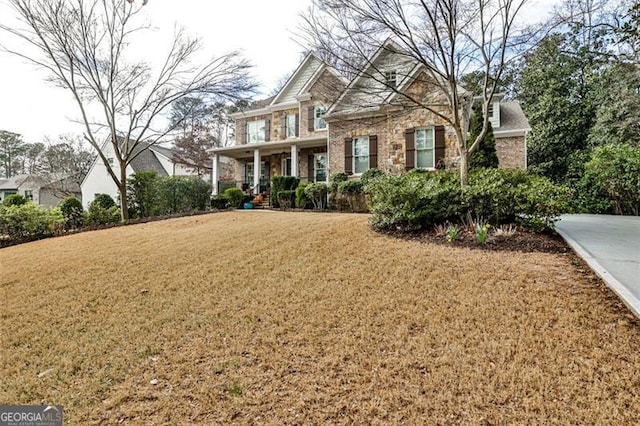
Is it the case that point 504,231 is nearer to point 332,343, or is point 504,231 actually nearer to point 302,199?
point 332,343

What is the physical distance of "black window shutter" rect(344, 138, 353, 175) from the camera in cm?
1477

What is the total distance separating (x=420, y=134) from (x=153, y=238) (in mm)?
10718

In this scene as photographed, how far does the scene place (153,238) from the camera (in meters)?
8.44

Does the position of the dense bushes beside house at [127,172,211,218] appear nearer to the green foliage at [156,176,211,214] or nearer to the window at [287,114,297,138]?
the green foliage at [156,176,211,214]

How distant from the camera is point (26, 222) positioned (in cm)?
1098

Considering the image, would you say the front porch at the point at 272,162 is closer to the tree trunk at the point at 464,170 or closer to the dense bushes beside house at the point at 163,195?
the dense bushes beside house at the point at 163,195

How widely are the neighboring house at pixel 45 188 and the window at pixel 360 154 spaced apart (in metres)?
24.4

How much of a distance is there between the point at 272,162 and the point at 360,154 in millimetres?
6990

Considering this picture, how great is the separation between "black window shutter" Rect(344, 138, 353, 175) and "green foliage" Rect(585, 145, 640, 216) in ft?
27.9

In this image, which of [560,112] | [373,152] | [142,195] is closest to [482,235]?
[373,152]

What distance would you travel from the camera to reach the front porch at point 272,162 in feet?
57.7

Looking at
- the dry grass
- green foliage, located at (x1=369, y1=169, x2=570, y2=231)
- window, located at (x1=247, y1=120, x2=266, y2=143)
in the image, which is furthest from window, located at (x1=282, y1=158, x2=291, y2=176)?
the dry grass

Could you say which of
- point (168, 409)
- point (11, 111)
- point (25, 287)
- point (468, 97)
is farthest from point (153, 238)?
point (468, 97)

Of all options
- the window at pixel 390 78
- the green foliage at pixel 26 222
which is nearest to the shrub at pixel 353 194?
the window at pixel 390 78
